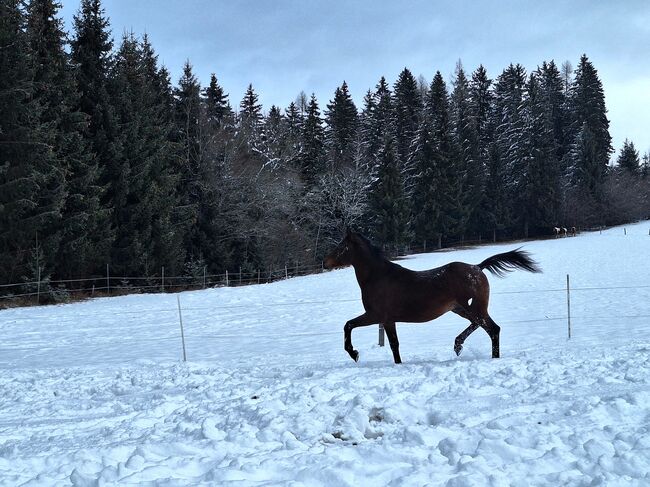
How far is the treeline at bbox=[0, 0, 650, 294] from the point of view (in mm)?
21125

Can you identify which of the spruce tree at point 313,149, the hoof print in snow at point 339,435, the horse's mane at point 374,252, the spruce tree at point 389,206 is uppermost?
the spruce tree at point 313,149

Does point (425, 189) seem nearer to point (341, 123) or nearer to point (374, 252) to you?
point (341, 123)

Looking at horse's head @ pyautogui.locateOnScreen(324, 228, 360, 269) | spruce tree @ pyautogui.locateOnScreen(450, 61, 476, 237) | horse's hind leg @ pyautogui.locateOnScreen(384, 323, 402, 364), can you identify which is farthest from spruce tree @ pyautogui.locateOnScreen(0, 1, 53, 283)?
spruce tree @ pyautogui.locateOnScreen(450, 61, 476, 237)

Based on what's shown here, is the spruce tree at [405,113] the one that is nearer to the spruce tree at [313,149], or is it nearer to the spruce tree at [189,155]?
the spruce tree at [313,149]

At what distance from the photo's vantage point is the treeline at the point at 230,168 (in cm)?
2112

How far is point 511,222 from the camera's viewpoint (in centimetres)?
5772

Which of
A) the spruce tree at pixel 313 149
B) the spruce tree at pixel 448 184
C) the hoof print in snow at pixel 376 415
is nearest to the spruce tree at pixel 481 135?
the spruce tree at pixel 448 184

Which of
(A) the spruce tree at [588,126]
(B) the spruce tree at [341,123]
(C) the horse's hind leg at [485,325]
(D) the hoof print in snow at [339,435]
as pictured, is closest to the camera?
(D) the hoof print in snow at [339,435]

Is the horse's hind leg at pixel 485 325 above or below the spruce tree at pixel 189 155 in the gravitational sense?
below

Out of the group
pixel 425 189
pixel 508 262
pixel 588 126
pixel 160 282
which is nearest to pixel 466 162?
pixel 425 189

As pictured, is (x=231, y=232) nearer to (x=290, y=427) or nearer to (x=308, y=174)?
(x=308, y=174)

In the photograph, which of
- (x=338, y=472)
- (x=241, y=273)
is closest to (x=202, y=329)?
(x=338, y=472)

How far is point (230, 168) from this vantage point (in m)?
32.7

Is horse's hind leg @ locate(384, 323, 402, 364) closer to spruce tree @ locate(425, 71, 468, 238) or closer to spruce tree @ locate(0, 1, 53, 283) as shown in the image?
spruce tree @ locate(0, 1, 53, 283)
